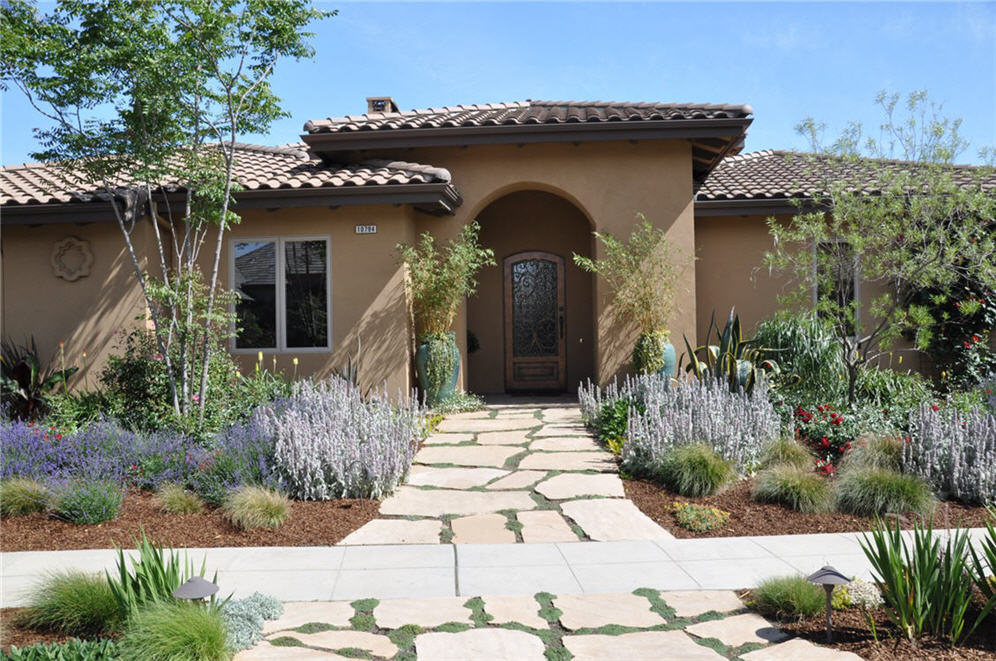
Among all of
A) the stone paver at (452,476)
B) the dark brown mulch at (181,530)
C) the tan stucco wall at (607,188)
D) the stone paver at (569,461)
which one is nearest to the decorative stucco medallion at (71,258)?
the tan stucco wall at (607,188)

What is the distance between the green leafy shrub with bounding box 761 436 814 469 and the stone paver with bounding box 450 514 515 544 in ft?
8.94

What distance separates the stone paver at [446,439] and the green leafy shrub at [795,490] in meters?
3.45

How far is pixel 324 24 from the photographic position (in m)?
8.72

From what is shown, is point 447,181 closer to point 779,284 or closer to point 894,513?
point 779,284

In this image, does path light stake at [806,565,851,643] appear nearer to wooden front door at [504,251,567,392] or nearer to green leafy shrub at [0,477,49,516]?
green leafy shrub at [0,477,49,516]

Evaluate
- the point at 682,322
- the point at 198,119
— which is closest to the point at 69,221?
the point at 198,119

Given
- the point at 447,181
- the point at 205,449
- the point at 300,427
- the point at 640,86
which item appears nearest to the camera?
the point at 300,427

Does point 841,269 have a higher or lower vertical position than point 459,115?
lower

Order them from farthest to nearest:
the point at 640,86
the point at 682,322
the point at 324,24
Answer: the point at 640,86 < the point at 682,322 < the point at 324,24

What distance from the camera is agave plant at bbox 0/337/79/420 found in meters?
9.93

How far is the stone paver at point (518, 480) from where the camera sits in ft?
22.9

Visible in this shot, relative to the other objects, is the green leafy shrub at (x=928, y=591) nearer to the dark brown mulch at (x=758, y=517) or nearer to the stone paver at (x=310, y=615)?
the dark brown mulch at (x=758, y=517)

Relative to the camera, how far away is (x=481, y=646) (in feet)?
12.1

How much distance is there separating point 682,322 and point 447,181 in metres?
4.13
